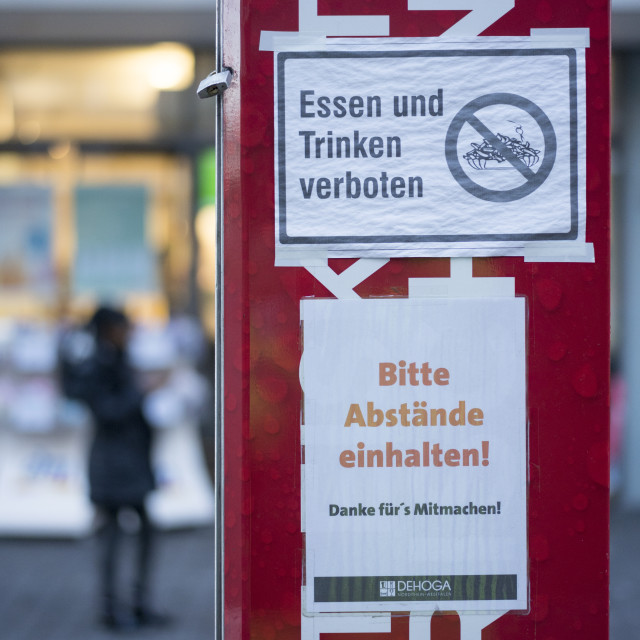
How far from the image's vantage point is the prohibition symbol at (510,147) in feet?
5.65

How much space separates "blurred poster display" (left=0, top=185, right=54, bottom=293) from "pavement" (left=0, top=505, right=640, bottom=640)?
87.4 inches

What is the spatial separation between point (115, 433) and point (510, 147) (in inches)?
145

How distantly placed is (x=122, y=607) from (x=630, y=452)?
475 centimetres

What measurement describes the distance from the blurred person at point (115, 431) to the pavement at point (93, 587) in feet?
0.97

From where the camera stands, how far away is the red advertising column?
171 centimetres

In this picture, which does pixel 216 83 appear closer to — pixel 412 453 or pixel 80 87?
pixel 412 453

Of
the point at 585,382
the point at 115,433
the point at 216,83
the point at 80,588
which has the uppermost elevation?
the point at 216,83

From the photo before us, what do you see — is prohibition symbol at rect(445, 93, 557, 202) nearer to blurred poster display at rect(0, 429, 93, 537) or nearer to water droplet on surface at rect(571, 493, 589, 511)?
water droplet on surface at rect(571, 493, 589, 511)

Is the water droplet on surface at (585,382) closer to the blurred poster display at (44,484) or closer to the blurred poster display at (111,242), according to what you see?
the blurred poster display at (44,484)

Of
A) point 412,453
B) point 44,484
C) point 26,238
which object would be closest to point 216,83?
point 412,453

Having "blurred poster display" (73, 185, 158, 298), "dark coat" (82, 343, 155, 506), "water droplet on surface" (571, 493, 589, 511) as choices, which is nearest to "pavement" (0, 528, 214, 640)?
"dark coat" (82, 343, 155, 506)

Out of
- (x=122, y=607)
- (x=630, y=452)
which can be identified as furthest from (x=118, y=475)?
(x=630, y=452)

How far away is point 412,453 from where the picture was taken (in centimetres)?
172

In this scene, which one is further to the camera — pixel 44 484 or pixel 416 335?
pixel 44 484
